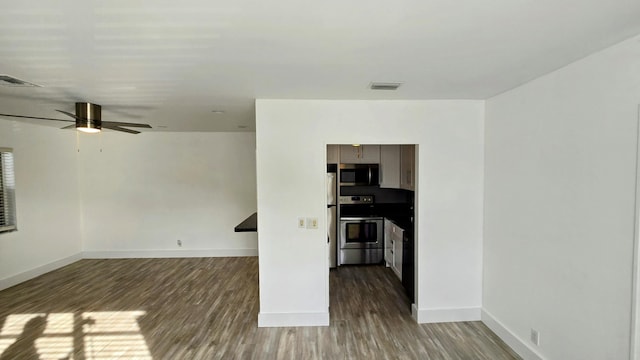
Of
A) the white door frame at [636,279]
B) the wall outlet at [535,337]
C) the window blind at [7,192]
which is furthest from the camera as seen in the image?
the window blind at [7,192]

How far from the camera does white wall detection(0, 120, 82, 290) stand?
13.2 ft

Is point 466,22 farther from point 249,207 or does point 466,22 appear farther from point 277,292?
point 249,207

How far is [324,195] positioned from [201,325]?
6.41 ft

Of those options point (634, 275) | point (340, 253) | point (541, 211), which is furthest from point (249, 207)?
point (634, 275)

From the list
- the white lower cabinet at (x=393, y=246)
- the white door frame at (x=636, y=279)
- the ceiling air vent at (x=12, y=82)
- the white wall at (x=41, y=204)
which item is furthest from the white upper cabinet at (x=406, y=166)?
the white wall at (x=41, y=204)

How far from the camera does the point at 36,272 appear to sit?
4.32 m

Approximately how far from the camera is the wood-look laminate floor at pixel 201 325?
252 cm

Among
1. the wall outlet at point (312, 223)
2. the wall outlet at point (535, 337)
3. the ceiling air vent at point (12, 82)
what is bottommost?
the wall outlet at point (535, 337)

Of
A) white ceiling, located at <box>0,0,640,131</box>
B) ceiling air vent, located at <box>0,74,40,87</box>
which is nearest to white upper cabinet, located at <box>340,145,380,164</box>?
white ceiling, located at <box>0,0,640,131</box>

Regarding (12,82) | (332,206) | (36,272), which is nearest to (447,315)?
(332,206)

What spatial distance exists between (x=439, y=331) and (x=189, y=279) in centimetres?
356

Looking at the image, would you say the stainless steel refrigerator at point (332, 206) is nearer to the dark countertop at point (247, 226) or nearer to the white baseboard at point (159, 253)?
the dark countertop at point (247, 226)

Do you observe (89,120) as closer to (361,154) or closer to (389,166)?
(361,154)

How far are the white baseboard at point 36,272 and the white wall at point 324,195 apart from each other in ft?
13.1
